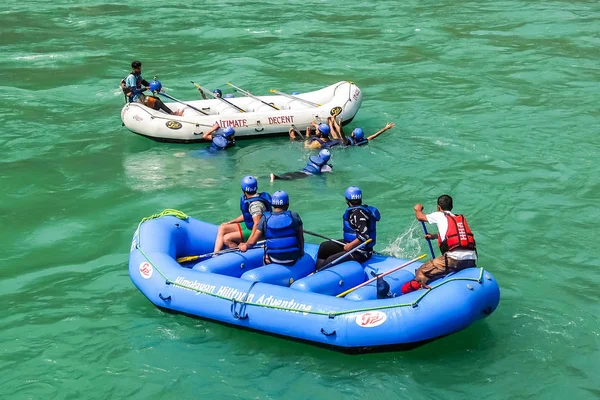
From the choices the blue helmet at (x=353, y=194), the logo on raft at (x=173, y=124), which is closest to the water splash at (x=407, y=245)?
the blue helmet at (x=353, y=194)

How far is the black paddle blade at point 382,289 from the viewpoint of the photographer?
331 inches

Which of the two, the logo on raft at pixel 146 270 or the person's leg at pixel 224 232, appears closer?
the logo on raft at pixel 146 270

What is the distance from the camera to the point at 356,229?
9250 mm

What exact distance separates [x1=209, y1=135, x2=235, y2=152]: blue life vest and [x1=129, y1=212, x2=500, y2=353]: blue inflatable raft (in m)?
4.97

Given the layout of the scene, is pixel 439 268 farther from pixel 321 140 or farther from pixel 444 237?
pixel 321 140

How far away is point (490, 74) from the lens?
20.2m

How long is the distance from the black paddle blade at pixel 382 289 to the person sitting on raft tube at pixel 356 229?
2.90 feet

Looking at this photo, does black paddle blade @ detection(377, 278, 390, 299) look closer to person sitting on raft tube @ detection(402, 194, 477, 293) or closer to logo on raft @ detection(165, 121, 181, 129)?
person sitting on raft tube @ detection(402, 194, 477, 293)

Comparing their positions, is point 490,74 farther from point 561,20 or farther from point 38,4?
point 38,4

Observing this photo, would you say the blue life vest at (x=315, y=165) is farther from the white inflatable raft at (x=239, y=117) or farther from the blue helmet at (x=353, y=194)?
the blue helmet at (x=353, y=194)

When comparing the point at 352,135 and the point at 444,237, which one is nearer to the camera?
the point at 444,237

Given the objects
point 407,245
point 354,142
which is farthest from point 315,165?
point 407,245

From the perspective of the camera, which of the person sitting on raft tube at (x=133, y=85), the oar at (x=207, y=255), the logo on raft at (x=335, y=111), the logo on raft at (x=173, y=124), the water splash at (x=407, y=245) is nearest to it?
the oar at (x=207, y=255)

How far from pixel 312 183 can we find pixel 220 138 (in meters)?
2.48
